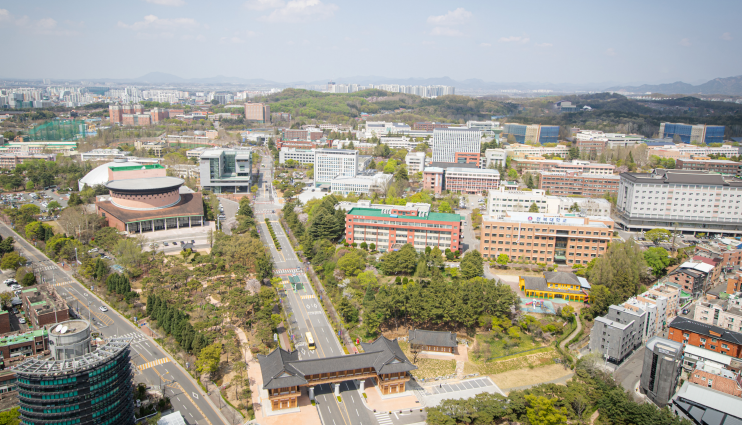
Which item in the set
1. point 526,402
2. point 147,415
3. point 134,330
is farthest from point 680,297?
point 134,330

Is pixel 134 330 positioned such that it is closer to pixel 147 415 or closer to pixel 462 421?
pixel 147 415

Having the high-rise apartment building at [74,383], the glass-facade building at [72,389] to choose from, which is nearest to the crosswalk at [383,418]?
the high-rise apartment building at [74,383]

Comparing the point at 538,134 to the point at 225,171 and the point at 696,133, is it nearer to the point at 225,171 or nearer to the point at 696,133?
the point at 696,133

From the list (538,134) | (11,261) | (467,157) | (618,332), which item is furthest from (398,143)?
(618,332)

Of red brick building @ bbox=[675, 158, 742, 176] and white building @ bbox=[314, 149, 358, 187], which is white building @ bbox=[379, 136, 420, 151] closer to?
white building @ bbox=[314, 149, 358, 187]

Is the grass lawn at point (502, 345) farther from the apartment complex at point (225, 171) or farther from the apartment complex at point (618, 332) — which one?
the apartment complex at point (225, 171)

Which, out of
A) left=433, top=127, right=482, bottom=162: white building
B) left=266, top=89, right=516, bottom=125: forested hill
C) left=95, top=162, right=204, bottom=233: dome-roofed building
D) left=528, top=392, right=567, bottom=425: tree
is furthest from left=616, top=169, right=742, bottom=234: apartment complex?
left=266, top=89, right=516, bottom=125: forested hill
